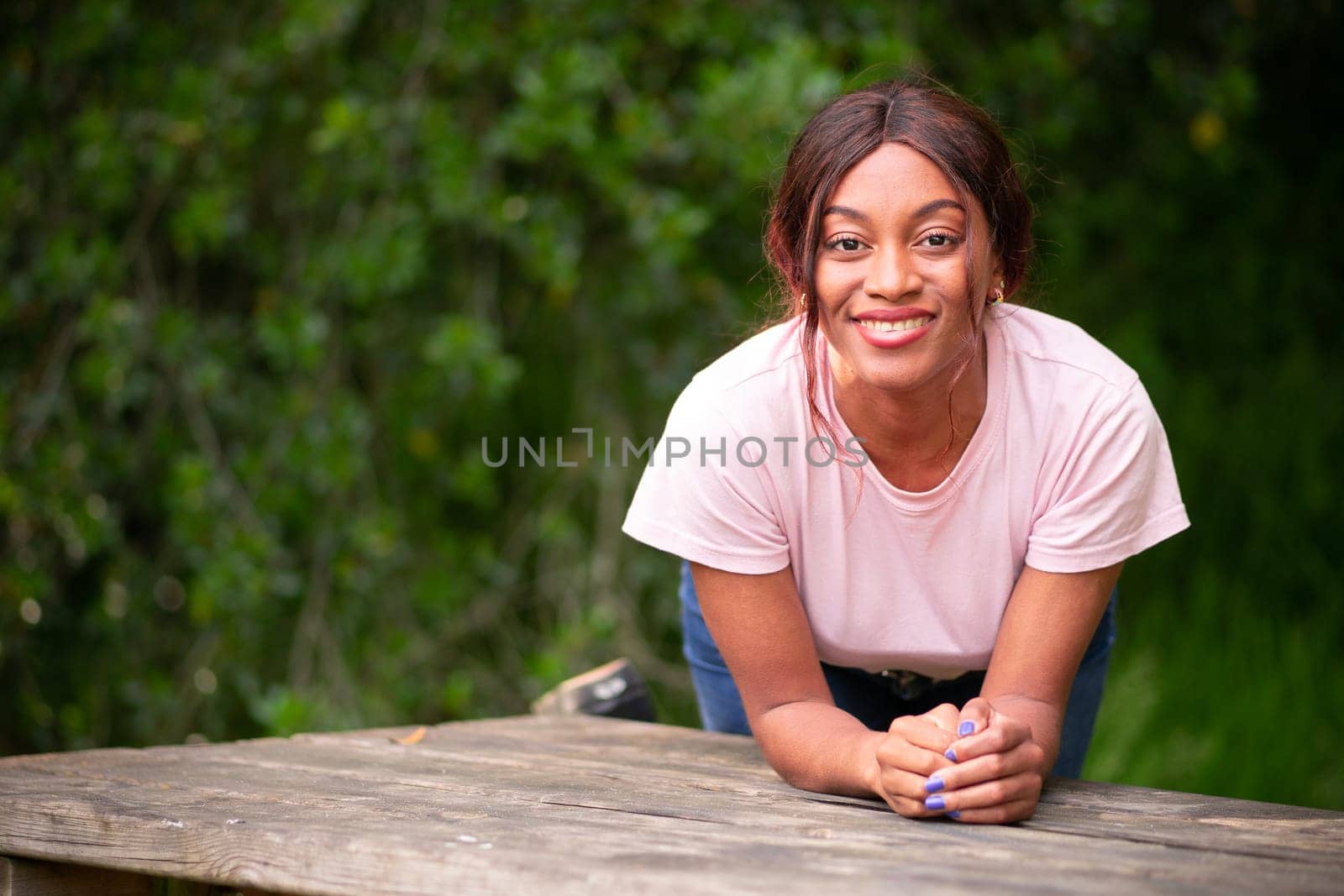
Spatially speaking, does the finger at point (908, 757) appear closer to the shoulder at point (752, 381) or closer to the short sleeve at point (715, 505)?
the short sleeve at point (715, 505)

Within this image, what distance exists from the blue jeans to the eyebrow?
66cm

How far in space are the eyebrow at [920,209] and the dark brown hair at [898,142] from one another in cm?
1

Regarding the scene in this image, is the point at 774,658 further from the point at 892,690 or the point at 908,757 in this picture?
the point at 892,690

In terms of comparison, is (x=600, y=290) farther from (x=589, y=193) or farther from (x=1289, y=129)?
(x=1289, y=129)

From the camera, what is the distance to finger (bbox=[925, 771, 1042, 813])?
1.58m

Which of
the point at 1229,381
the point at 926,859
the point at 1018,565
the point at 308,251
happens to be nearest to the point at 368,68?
the point at 308,251

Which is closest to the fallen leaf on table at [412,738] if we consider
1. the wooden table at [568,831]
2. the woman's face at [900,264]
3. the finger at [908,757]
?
the wooden table at [568,831]

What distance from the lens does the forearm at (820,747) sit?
1710mm

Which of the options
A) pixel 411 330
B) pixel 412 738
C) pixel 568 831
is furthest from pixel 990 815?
pixel 411 330

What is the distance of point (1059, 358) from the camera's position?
6.29 feet

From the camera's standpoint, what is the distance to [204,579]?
3283 mm

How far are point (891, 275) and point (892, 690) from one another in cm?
77

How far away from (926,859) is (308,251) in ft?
8.45

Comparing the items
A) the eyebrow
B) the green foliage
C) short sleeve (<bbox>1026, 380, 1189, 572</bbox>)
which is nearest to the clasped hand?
short sleeve (<bbox>1026, 380, 1189, 572</bbox>)
